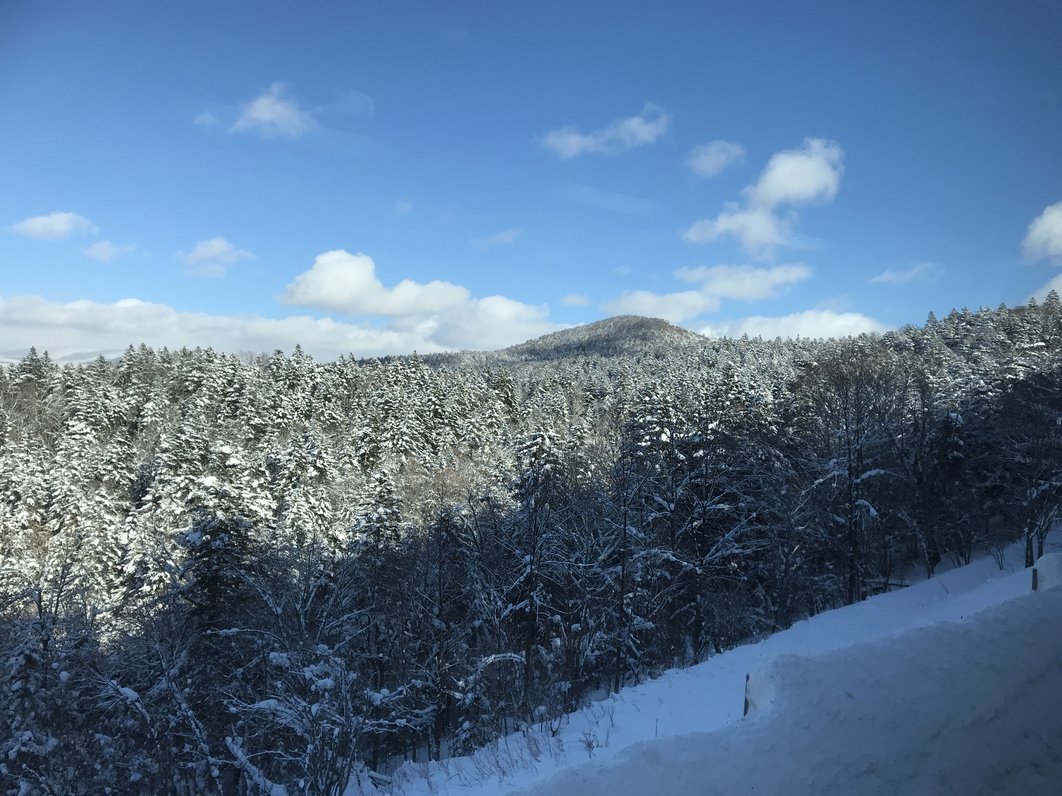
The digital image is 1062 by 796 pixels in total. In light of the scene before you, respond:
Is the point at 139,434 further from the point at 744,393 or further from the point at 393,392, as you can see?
the point at 744,393

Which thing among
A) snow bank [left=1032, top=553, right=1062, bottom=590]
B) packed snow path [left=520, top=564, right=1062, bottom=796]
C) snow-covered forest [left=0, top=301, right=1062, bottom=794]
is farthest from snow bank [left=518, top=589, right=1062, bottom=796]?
snow-covered forest [left=0, top=301, right=1062, bottom=794]

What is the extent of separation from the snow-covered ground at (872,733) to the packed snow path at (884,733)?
1cm

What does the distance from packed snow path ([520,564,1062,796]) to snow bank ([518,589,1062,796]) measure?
1 centimetres

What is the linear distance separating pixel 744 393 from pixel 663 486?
13.1 meters

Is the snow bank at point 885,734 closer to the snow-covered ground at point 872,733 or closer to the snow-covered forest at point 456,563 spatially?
the snow-covered ground at point 872,733

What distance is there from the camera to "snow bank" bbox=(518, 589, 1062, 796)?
611 cm

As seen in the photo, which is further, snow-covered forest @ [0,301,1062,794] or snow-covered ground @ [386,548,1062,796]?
snow-covered forest @ [0,301,1062,794]

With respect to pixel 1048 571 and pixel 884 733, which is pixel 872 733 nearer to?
pixel 884 733

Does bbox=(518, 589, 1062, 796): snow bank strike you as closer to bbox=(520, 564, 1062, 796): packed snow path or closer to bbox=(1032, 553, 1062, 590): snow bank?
bbox=(520, 564, 1062, 796): packed snow path

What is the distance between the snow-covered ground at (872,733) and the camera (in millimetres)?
6141

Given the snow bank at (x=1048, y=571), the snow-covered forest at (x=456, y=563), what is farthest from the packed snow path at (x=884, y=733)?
the snow-covered forest at (x=456, y=563)

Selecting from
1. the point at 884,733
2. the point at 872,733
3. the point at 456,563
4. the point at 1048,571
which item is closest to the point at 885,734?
the point at 884,733

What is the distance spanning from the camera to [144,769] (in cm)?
1588

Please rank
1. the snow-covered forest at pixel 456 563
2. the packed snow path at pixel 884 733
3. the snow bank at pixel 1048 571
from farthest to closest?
the snow-covered forest at pixel 456 563 → the snow bank at pixel 1048 571 → the packed snow path at pixel 884 733
